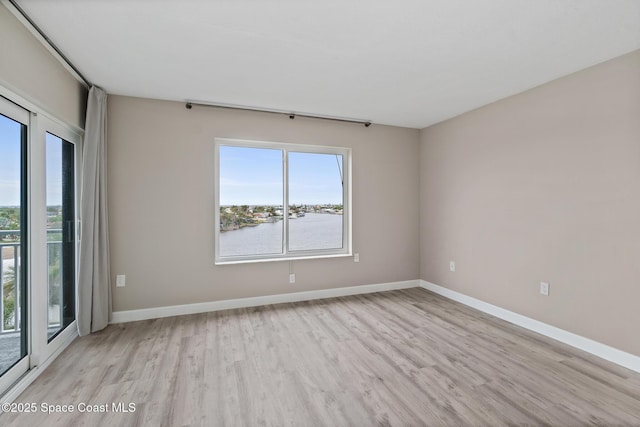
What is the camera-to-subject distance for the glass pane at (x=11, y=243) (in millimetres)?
1946

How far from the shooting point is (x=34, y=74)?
2094 mm

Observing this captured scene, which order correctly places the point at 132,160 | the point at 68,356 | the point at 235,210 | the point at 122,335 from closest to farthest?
the point at 68,356, the point at 122,335, the point at 132,160, the point at 235,210

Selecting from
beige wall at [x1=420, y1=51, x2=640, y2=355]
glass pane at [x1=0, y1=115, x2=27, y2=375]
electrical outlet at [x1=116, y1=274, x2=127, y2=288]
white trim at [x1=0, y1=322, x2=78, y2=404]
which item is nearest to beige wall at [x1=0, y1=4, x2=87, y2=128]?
glass pane at [x1=0, y1=115, x2=27, y2=375]

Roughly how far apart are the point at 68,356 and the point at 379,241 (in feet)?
11.9

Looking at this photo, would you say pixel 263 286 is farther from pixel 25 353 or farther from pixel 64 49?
pixel 64 49

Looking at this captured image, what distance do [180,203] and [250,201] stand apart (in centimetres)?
83

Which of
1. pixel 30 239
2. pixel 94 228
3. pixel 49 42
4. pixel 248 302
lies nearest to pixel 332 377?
pixel 248 302

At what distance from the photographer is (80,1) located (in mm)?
1764

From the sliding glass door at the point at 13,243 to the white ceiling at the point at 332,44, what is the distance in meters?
0.74

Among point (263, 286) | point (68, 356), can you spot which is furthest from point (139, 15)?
point (263, 286)

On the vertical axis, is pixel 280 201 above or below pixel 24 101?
below

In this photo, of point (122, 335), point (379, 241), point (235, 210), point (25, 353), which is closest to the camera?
point (25, 353)

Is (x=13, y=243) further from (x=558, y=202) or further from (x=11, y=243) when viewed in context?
(x=558, y=202)

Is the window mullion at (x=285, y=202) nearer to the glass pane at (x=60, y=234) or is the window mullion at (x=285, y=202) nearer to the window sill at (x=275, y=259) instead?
the window sill at (x=275, y=259)
